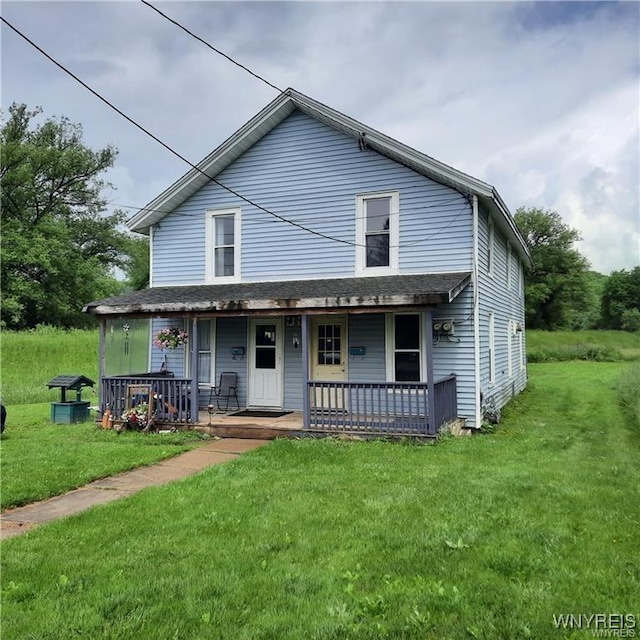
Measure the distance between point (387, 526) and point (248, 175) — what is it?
9839 mm

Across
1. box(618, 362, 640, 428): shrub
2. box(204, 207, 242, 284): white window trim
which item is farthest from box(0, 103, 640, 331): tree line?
box(618, 362, 640, 428): shrub

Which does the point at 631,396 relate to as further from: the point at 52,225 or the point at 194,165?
the point at 52,225

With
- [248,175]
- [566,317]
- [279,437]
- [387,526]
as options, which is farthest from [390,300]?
[566,317]

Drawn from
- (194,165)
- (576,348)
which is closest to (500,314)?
(194,165)

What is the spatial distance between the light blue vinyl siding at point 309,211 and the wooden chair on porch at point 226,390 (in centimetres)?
241

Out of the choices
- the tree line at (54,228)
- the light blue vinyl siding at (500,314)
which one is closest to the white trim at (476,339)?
the light blue vinyl siding at (500,314)

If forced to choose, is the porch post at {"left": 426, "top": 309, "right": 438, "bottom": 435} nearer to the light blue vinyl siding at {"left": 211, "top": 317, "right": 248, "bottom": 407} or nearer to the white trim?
the white trim

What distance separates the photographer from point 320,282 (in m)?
11.3

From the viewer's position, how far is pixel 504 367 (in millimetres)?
14297

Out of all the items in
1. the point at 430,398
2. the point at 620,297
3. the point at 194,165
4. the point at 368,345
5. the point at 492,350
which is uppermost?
the point at 620,297

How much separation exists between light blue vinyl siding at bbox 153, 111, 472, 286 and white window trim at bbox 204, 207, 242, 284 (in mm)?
134

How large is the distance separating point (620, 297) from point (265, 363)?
6916cm

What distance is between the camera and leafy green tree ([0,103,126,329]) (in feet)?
100

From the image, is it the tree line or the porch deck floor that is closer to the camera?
the porch deck floor
